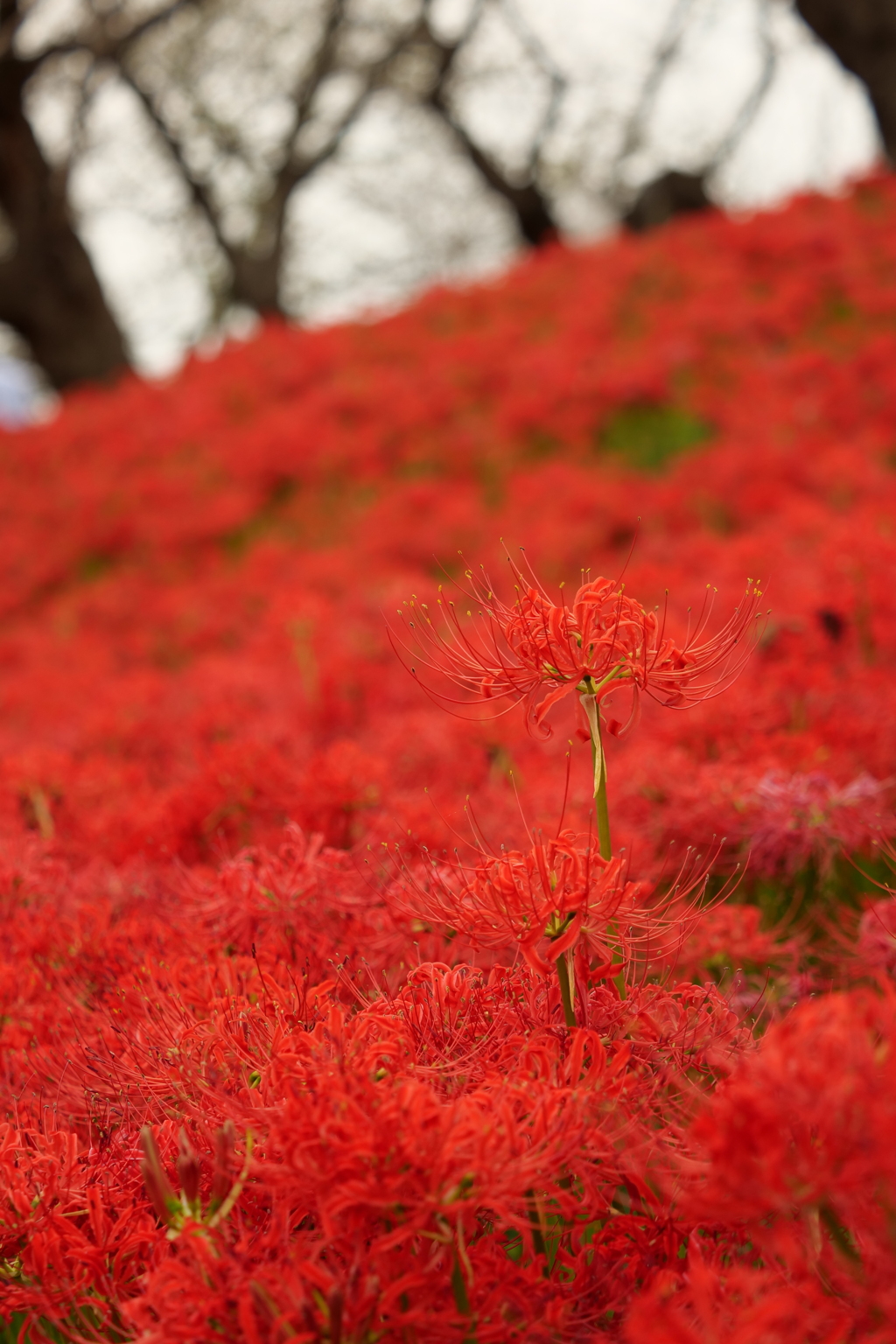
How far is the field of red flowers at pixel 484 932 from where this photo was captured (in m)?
1.14

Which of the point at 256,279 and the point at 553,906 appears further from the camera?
the point at 256,279

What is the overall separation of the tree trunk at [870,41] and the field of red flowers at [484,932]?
6.38m

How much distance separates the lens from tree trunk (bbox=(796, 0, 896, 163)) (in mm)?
10680

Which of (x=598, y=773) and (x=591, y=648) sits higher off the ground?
(x=591, y=648)

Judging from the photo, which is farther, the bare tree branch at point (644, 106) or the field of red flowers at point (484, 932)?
the bare tree branch at point (644, 106)

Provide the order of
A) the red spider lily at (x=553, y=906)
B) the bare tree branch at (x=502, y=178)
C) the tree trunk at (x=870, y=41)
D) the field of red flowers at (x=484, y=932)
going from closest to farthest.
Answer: the field of red flowers at (x=484, y=932) < the red spider lily at (x=553, y=906) < the tree trunk at (x=870, y=41) < the bare tree branch at (x=502, y=178)

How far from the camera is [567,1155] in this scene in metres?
1.22

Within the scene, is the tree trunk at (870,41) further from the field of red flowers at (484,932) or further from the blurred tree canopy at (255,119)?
the field of red flowers at (484,932)

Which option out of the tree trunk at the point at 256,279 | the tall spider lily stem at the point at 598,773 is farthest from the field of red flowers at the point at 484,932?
the tree trunk at the point at 256,279

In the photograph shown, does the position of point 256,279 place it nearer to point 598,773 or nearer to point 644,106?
point 644,106

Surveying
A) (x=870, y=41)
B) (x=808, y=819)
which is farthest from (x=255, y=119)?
(x=808, y=819)

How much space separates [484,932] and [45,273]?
12.0 m

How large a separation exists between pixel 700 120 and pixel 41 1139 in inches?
629

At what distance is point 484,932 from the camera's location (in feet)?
4.75
